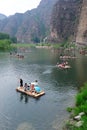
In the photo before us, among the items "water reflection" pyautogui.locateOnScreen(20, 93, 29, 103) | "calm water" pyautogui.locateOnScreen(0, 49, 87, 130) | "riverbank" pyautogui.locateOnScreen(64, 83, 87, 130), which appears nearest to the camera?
"riverbank" pyautogui.locateOnScreen(64, 83, 87, 130)

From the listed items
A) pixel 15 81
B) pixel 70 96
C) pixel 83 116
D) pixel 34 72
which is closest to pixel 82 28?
Result: pixel 34 72

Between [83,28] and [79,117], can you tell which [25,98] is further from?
[83,28]

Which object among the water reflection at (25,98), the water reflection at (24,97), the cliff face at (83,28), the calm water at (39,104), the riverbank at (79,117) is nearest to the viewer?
the riverbank at (79,117)

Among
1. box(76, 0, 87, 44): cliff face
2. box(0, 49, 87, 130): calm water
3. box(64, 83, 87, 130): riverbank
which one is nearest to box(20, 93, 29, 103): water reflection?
box(0, 49, 87, 130): calm water

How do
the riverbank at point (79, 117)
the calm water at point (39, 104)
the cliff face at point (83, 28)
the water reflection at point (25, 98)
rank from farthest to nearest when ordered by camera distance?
the cliff face at point (83, 28) → the water reflection at point (25, 98) → the calm water at point (39, 104) → the riverbank at point (79, 117)

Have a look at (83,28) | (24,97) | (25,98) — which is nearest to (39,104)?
(25,98)

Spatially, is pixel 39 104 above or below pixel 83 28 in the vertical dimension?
below

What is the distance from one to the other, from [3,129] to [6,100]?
36.2 feet

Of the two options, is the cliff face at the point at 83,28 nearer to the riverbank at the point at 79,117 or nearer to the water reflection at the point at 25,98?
the water reflection at the point at 25,98

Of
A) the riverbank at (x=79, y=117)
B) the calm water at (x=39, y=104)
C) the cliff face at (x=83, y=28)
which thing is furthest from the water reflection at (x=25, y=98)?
the cliff face at (x=83, y=28)

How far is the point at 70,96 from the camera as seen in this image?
40.7 meters

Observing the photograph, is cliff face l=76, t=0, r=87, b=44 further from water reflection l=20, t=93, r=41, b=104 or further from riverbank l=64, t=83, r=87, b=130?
riverbank l=64, t=83, r=87, b=130

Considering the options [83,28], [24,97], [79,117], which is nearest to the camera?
[79,117]

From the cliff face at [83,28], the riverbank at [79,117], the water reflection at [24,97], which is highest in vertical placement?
the cliff face at [83,28]
